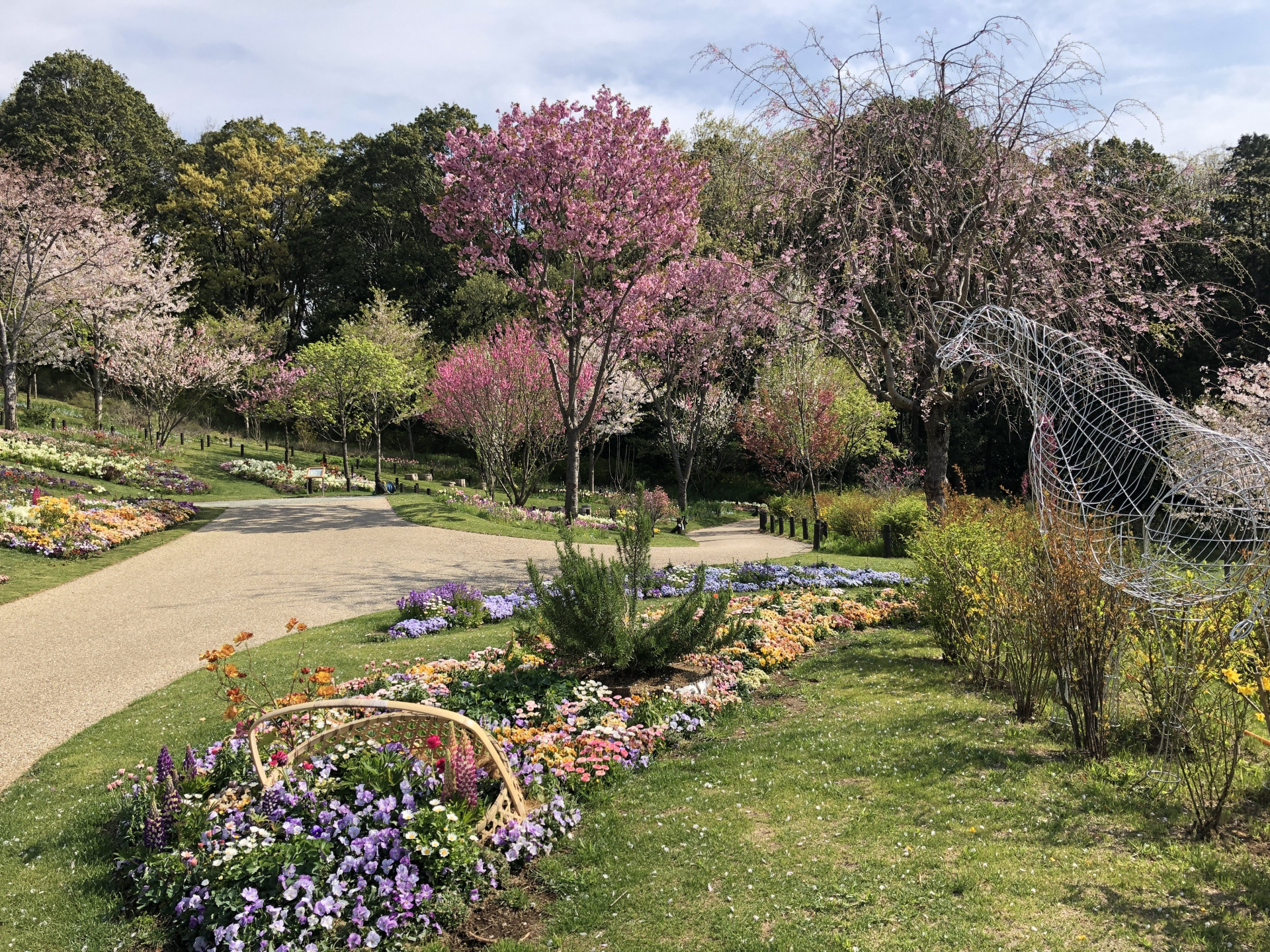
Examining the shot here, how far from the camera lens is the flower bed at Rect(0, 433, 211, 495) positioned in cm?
1536

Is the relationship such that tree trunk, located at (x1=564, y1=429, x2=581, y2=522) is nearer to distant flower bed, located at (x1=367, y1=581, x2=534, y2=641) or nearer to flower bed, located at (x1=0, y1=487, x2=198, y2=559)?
distant flower bed, located at (x1=367, y1=581, x2=534, y2=641)

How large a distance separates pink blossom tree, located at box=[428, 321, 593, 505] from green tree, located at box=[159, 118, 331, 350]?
22448 mm

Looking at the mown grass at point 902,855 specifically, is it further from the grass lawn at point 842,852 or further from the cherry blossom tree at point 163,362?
the cherry blossom tree at point 163,362

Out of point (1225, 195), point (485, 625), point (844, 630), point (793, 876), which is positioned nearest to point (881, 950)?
point (793, 876)

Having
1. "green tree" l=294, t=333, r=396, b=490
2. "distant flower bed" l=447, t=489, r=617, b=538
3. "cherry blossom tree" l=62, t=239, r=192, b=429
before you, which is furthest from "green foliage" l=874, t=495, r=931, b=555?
"cherry blossom tree" l=62, t=239, r=192, b=429

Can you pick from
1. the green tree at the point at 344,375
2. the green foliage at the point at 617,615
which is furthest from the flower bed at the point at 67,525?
the green foliage at the point at 617,615

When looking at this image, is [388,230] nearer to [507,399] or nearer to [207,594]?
[507,399]

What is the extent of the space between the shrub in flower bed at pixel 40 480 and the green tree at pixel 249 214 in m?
24.3

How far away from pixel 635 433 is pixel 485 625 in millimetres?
25301

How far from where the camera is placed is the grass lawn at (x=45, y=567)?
29.0 ft

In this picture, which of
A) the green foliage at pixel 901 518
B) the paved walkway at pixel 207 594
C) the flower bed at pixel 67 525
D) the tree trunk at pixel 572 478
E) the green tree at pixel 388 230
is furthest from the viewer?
the green tree at pixel 388 230

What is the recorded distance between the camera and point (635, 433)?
33.1m

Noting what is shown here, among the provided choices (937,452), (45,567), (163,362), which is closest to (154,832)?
(45,567)

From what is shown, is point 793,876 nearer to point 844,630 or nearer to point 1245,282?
point 844,630
